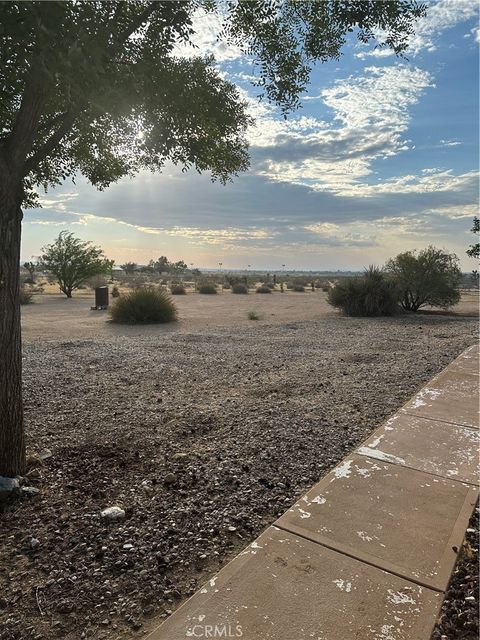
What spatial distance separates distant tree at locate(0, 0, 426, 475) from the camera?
240 centimetres

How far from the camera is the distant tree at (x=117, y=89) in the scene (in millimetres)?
2404

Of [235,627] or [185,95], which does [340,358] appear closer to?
[185,95]

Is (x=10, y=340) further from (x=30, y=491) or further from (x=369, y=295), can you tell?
(x=369, y=295)

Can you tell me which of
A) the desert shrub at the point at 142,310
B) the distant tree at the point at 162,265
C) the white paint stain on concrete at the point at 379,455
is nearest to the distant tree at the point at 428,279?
the desert shrub at the point at 142,310

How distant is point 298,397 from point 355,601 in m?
3.61

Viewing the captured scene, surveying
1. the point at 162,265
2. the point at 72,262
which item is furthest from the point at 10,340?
the point at 162,265

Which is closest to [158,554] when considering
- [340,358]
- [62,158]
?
[62,158]

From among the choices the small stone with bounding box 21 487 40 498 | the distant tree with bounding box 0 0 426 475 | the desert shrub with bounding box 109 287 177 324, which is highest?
the distant tree with bounding box 0 0 426 475

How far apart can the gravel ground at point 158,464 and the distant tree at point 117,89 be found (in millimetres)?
780

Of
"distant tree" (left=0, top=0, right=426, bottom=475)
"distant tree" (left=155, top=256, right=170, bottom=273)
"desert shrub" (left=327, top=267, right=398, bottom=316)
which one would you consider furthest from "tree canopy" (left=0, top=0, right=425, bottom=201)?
"distant tree" (left=155, top=256, right=170, bottom=273)

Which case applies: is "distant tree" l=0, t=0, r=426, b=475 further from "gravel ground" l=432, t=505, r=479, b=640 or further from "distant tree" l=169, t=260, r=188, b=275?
"distant tree" l=169, t=260, r=188, b=275

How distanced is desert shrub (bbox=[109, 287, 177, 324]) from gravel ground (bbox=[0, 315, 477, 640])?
25.8ft

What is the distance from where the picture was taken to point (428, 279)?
1991 cm

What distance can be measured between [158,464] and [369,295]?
636 inches
